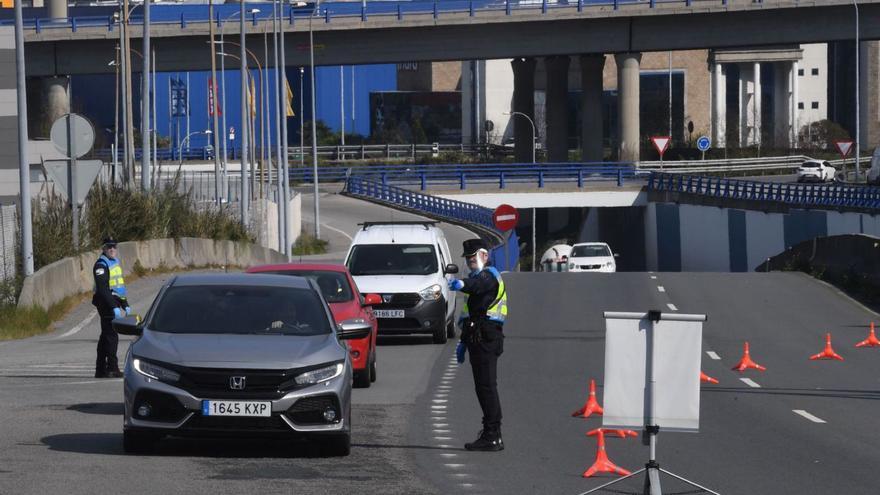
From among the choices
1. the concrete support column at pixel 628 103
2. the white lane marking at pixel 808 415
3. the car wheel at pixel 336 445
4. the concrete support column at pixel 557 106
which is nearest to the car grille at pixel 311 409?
the car wheel at pixel 336 445

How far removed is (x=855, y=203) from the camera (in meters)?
60.7

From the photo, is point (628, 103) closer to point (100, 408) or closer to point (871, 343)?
point (871, 343)

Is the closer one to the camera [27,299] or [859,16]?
[27,299]

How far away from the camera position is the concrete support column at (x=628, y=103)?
272 ft

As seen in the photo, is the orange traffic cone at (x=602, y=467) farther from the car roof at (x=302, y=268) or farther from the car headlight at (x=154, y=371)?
the car roof at (x=302, y=268)

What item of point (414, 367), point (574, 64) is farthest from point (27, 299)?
point (574, 64)

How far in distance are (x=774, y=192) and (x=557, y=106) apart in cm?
2549

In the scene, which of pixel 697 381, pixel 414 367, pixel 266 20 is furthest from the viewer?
pixel 266 20

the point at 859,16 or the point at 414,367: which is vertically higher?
the point at 859,16

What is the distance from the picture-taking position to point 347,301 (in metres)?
19.2

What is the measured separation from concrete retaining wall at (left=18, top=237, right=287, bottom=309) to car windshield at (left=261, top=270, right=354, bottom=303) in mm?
8714

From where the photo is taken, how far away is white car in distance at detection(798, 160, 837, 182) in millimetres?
92550

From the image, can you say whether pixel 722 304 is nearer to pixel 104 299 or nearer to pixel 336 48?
pixel 104 299

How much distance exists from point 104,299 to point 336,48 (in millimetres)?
59081
